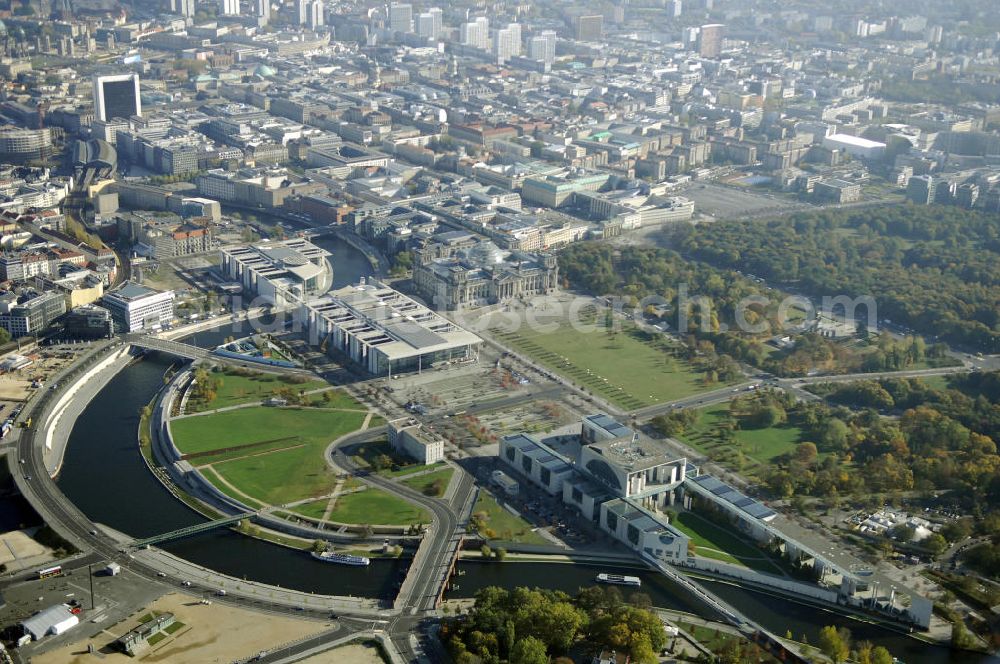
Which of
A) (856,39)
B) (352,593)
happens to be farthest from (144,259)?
(856,39)

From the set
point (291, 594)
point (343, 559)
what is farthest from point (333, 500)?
point (291, 594)

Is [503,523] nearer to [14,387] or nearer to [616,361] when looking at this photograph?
[616,361]

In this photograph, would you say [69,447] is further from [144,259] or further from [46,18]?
[46,18]

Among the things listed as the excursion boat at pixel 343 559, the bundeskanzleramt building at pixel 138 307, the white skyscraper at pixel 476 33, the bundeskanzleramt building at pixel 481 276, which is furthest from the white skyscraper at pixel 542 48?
the excursion boat at pixel 343 559

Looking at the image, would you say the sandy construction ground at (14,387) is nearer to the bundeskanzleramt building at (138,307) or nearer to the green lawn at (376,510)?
the bundeskanzleramt building at (138,307)

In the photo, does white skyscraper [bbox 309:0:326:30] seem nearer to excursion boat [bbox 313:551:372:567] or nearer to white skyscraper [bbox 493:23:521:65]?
white skyscraper [bbox 493:23:521:65]
